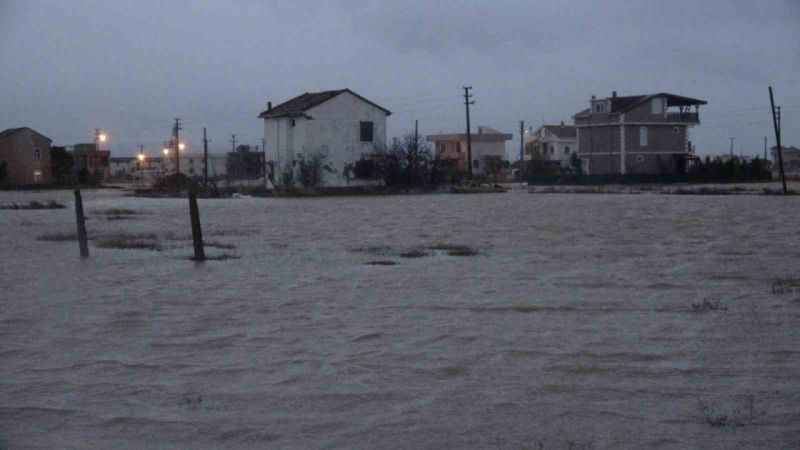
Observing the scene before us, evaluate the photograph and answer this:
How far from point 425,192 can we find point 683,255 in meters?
40.7

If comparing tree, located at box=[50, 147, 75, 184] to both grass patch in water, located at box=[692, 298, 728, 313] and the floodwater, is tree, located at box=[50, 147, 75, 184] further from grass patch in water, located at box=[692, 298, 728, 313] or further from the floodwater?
grass patch in water, located at box=[692, 298, 728, 313]

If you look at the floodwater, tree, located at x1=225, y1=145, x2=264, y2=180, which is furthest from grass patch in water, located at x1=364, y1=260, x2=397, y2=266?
tree, located at x1=225, y1=145, x2=264, y2=180

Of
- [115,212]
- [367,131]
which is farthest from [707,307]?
[367,131]

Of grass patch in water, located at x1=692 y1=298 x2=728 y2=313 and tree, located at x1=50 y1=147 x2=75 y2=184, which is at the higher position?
tree, located at x1=50 y1=147 x2=75 y2=184

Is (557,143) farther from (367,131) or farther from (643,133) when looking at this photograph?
(367,131)

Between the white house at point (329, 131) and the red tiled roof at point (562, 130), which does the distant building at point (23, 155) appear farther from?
the red tiled roof at point (562, 130)

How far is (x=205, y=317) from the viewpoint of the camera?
11.8 metres

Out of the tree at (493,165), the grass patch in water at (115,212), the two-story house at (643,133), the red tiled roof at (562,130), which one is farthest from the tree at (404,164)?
the red tiled roof at (562,130)

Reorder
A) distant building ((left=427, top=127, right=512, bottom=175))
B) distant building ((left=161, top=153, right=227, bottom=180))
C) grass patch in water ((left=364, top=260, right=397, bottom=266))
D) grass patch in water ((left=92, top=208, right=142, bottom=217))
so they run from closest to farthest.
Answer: grass patch in water ((left=364, top=260, right=397, bottom=266)), grass patch in water ((left=92, top=208, right=142, bottom=217)), distant building ((left=427, top=127, right=512, bottom=175)), distant building ((left=161, top=153, right=227, bottom=180))

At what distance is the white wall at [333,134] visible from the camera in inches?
2398

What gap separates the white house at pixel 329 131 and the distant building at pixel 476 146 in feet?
126

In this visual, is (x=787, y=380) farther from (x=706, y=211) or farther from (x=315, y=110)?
(x=315, y=110)

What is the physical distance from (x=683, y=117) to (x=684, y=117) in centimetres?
11

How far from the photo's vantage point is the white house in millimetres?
60906
